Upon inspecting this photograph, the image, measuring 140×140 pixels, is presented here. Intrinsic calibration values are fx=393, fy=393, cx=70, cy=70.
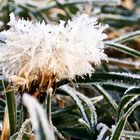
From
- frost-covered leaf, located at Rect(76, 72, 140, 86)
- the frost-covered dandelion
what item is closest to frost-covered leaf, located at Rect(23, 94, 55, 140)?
the frost-covered dandelion

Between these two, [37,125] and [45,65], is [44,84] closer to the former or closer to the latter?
[45,65]

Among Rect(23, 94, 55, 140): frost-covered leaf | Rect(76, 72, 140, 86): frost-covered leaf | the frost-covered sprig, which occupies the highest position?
the frost-covered sprig

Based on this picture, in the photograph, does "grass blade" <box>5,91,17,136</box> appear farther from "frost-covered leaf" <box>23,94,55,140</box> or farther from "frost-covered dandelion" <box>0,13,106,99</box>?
"frost-covered leaf" <box>23,94,55,140</box>

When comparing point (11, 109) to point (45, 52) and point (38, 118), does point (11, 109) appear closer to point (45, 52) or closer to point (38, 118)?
point (45, 52)

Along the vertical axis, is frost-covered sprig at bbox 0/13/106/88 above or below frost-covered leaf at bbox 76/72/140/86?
above

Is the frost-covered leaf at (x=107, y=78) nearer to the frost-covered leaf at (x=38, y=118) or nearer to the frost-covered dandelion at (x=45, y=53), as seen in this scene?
A: the frost-covered dandelion at (x=45, y=53)

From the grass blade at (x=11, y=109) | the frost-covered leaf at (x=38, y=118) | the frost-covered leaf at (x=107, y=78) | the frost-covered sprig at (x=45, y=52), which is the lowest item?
the frost-covered leaf at (x=38, y=118)

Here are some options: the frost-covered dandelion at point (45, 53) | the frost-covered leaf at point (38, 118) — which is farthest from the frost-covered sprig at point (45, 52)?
the frost-covered leaf at point (38, 118)

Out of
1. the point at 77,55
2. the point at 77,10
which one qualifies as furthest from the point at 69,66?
the point at 77,10
